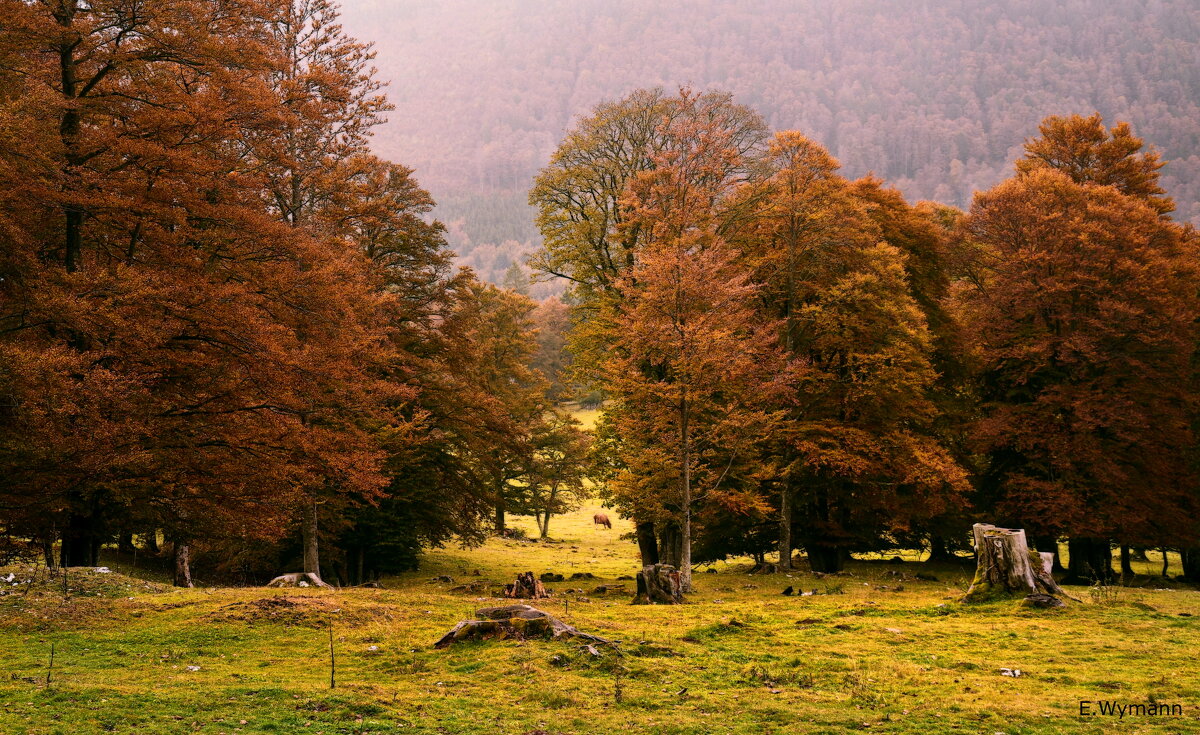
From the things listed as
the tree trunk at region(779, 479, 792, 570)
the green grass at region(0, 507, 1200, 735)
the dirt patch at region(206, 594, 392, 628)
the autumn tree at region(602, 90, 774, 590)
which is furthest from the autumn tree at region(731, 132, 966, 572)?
the dirt patch at region(206, 594, 392, 628)

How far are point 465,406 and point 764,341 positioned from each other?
42.7ft

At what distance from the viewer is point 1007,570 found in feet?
51.5

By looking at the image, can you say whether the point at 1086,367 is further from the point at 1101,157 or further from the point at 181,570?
the point at 181,570

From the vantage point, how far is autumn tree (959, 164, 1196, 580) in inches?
1023

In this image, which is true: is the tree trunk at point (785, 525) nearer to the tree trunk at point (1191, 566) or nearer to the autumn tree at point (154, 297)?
the autumn tree at point (154, 297)

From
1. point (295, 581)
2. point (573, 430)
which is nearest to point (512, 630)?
point (295, 581)

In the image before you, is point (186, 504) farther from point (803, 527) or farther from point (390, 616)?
point (803, 527)

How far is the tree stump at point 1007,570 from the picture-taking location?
15.5 m

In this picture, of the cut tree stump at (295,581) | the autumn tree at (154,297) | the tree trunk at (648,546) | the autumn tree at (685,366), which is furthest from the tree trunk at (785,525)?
the cut tree stump at (295,581)

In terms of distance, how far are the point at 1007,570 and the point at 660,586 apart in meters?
7.73

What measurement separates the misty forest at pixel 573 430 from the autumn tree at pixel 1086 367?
18 cm

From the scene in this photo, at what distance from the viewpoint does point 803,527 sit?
30.2m

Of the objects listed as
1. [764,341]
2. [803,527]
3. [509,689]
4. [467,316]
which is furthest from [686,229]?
[509,689]

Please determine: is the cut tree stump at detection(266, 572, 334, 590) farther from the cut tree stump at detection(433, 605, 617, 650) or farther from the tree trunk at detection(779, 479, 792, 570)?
the tree trunk at detection(779, 479, 792, 570)
